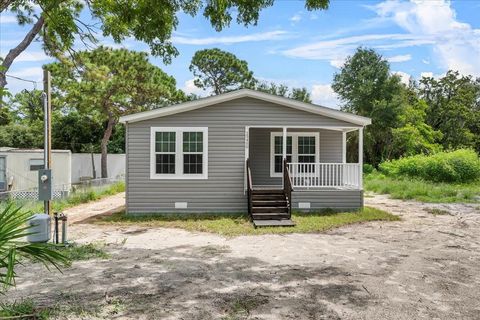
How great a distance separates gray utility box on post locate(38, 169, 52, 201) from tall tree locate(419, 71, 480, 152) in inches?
1368

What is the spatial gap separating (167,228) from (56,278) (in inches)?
180

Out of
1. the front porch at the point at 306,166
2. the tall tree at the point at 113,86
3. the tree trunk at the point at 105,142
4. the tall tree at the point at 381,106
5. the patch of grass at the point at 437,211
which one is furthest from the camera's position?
the tall tree at the point at 381,106

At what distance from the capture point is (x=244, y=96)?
39.0ft

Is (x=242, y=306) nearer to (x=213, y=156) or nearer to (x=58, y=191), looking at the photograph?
(x=213, y=156)

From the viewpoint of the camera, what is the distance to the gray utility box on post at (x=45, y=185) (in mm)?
8375

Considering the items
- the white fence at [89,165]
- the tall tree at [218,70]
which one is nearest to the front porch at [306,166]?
the white fence at [89,165]

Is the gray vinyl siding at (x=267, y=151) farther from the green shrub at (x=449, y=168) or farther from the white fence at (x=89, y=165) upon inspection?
the white fence at (x=89, y=165)

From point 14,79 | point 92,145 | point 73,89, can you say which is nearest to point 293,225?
point 14,79

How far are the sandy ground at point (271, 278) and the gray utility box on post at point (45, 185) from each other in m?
1.21

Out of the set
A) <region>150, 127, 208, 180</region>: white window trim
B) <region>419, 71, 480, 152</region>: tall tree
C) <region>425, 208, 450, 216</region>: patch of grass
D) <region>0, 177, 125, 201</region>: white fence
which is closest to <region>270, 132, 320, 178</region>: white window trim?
<region>150, 127, 208, 180</region>: white window trim

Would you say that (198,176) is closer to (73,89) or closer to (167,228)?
(167,228)

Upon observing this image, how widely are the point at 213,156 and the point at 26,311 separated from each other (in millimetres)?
8080

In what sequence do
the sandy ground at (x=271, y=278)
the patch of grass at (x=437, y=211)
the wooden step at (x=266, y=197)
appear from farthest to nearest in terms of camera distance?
the patch of grass at (x=437, y=211) → the wooden step at (x=266, y=197) → the sandy ground at (x=271, y=278)

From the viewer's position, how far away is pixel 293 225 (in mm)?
10102
